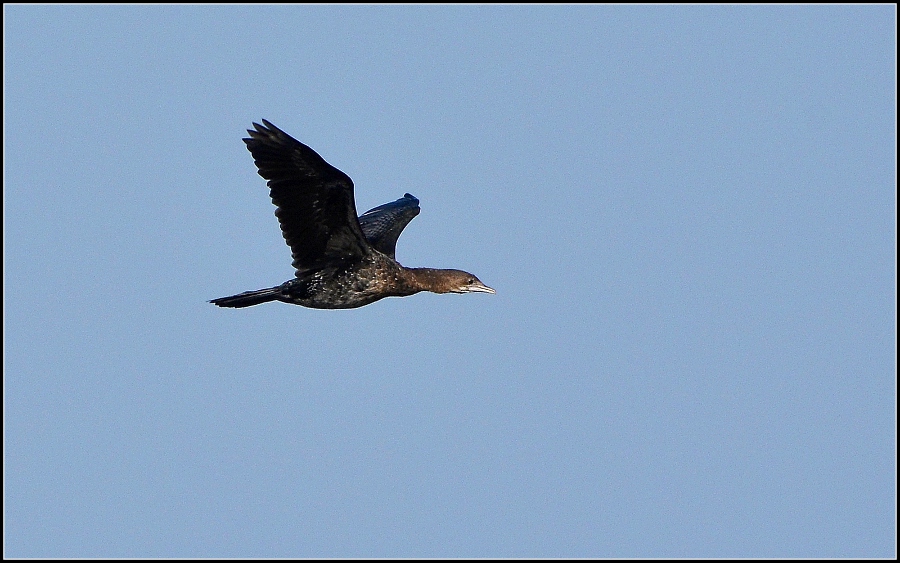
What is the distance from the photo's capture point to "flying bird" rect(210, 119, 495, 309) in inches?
535

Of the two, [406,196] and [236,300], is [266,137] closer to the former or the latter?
[236,300]

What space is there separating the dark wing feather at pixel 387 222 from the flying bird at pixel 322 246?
1.47 ft

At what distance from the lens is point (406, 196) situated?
62.0ft

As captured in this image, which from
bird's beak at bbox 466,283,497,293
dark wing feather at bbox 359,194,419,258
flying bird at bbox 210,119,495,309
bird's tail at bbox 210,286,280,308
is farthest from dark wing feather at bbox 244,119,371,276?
bird's beak at bbox 466,283,497,293

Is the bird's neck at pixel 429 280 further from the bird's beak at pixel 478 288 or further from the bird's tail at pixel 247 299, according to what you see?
the bird's tail at pixel 247 299

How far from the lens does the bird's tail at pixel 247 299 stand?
1477 centimetres

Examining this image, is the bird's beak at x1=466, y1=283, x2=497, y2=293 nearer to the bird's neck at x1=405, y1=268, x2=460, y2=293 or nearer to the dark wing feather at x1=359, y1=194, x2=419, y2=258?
the bird's neck at x1=405, y1=268, x2=460, y2=293

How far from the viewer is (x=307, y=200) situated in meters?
14.0

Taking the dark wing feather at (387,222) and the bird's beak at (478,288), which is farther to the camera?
the dark wing feather at (387,222)

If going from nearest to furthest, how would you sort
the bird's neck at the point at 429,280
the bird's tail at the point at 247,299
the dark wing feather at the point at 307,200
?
the dark wing feather at the point at 307,200, the bird's tail at the point at 247,299, the bird's neck at the point at 429,280

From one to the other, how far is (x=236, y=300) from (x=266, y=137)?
7.55 ft

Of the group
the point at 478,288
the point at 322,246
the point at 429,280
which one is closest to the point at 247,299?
the point at 322,246

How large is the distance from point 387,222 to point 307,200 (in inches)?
133

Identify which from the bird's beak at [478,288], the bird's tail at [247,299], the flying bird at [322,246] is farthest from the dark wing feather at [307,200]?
the bird's beak at [478,288]
